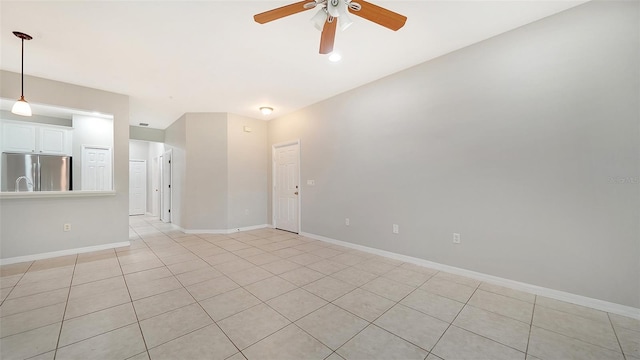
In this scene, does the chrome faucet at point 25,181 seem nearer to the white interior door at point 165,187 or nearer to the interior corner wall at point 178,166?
the interior corner wall at point 178,166

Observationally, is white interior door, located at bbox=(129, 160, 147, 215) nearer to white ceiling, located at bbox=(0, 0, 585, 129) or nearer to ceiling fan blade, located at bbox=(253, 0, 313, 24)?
white ceiling, located at bbox=(0, 0, 585, 129)

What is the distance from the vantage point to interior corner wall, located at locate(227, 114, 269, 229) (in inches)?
208

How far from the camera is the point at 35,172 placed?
4.02 meters

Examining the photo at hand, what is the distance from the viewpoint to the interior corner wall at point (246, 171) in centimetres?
528

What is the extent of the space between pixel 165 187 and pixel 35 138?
2741 mm

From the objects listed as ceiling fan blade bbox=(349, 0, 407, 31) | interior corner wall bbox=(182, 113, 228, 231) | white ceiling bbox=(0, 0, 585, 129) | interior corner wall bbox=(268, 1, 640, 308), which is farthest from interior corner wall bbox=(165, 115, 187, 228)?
ceiling fan blade bbox=(349, 0, 407, 31)

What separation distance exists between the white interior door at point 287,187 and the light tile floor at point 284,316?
211 cm

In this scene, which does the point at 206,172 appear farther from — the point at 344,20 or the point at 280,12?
the point at 344,20

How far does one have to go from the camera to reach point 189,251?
3.79 meters

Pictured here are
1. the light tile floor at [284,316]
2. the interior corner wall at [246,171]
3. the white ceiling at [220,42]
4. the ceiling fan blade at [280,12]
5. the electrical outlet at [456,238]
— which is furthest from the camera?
the interior corner wall at [246,171]

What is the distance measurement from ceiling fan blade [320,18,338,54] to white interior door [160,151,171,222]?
19.5 ft

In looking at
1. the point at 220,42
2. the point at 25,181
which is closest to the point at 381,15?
the point at 220,42

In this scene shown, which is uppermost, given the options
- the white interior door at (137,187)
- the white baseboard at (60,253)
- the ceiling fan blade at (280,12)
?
the ceiling fan blade at (280,12)

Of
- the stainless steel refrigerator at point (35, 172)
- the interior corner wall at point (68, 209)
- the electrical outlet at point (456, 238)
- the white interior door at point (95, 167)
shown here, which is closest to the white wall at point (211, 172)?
the interior corner wall at point (68, 209)
